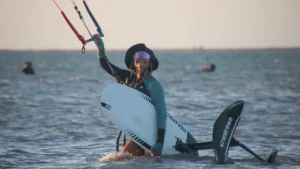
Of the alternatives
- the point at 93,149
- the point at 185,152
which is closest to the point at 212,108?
the point at 93,149

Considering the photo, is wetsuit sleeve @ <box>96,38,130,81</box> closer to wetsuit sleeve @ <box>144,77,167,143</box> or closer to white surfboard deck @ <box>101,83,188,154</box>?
white surfboard deck @ <box>101,83,188,154</box>

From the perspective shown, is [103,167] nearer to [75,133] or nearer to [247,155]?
[247,155]

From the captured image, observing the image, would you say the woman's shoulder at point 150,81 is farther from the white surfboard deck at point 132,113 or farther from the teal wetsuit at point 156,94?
the white surfboard deck at point 132,113

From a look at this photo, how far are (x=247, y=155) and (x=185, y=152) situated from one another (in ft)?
5.94

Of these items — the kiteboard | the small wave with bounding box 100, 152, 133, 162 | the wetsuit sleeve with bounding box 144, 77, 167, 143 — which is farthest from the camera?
the small wave with bounding box 100, 152, 133, 162

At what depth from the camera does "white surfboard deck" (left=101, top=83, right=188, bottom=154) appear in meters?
10.7

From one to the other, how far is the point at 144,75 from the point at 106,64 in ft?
2.18

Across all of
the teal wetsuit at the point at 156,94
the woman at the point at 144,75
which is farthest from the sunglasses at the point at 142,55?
the teal wetsuit at the point at 156,94

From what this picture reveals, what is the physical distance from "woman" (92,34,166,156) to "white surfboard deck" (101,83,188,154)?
0.12 m

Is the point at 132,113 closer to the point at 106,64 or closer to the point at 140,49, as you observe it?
the point at 106,64

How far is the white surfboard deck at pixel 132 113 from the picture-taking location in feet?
35.0

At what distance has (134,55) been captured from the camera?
1078cm

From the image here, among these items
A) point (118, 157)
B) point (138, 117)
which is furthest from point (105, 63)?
point (118, 157)

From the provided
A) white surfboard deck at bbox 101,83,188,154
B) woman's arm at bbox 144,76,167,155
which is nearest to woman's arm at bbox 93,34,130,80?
white surfboard deck at bbox 101,83,188,154
